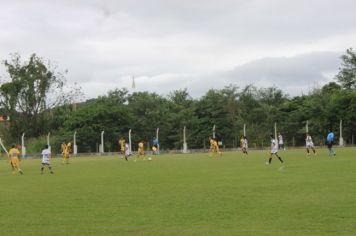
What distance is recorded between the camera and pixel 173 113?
253 ft

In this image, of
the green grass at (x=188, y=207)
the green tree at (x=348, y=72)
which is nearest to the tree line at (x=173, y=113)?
the green tree at (x=348, y=72)

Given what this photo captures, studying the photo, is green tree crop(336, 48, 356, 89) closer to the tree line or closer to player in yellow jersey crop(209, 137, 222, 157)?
the tree line

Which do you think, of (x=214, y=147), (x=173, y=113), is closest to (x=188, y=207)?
(x=214, y=147)

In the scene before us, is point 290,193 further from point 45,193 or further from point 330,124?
point 330,124

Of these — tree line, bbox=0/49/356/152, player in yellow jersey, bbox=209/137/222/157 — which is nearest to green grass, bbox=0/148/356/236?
player in yellow jersey, bbox=209/137/222/157

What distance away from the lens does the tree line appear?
6800 centimetres

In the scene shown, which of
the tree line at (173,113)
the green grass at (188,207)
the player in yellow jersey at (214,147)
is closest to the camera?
the green grass at (188,207)

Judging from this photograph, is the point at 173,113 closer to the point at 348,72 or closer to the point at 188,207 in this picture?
the point at 348,72

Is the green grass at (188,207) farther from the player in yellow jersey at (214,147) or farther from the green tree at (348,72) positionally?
the green tree at (348,72)

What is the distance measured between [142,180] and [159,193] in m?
5.26

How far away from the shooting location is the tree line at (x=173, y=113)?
6800 cm

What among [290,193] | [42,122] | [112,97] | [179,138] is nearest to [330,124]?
[179,138]

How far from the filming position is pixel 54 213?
1342 cm

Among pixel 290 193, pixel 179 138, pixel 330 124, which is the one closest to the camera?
pixel 290 193
